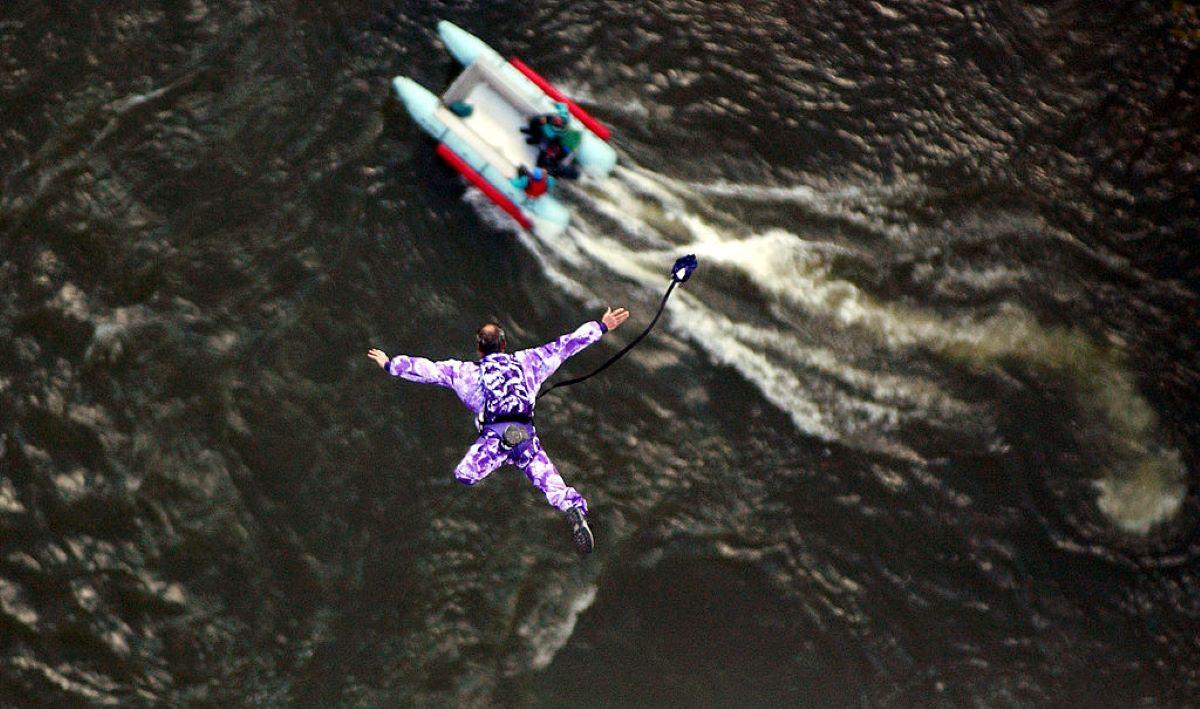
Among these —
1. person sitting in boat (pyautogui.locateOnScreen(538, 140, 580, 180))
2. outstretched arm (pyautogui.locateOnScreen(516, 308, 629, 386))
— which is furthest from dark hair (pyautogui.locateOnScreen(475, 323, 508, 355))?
person sitting in boat (pyautogui.locateOnScreen(538, 140, 580, 180))

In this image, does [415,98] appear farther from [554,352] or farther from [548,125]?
[554,352]

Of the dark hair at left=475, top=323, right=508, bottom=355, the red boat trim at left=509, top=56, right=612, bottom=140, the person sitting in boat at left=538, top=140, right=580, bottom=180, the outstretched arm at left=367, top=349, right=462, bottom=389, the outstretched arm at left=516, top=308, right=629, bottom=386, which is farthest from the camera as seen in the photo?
the red boat trim at left=509, top=56, right=612, bottom=140

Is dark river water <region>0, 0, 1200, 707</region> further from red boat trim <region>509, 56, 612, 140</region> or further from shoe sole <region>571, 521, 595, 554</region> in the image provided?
shoe sole <region>571, 521, 595, 554</region>

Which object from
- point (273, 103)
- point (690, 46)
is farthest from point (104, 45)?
point (690, 46)

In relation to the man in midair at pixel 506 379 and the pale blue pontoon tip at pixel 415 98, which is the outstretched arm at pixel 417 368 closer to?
the man in midair at pixel 506 379

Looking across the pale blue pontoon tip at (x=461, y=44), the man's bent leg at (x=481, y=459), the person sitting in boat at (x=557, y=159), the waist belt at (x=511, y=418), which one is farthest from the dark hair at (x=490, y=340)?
the pale blue pontoon tip at (x=461, y=44)

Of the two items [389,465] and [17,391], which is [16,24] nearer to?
[17,391]

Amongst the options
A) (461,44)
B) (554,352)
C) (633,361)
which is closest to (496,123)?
(461,44)
